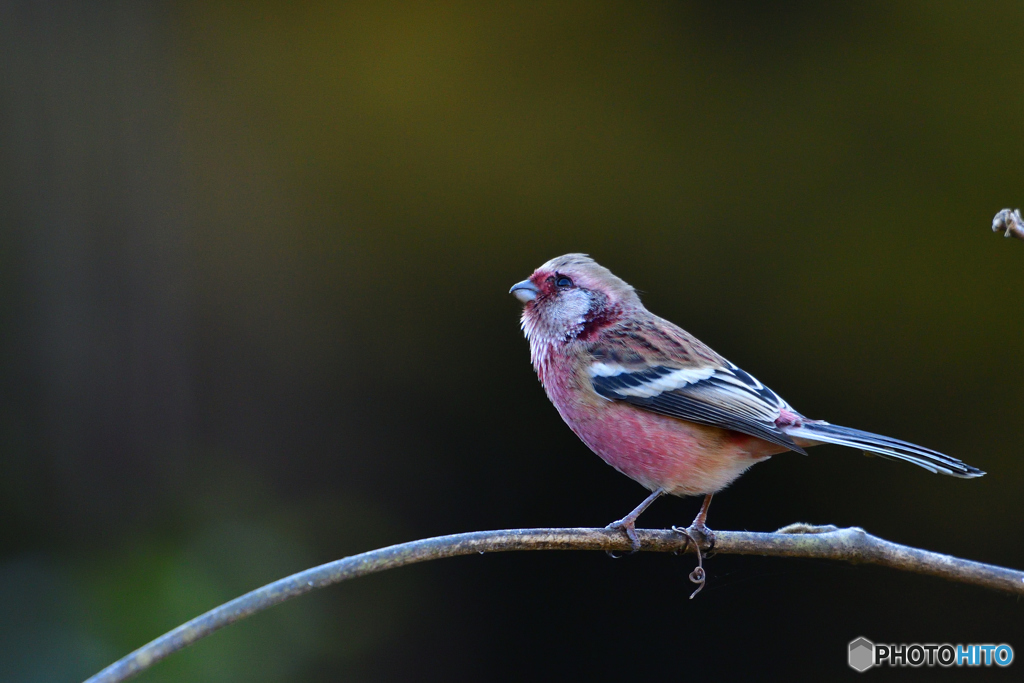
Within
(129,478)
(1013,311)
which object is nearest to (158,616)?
(129,478)

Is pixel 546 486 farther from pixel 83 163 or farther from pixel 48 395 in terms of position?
pixel 83 163

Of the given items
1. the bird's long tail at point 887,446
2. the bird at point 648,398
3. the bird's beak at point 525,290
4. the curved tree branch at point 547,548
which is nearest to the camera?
the curved tree branch at point 547,548

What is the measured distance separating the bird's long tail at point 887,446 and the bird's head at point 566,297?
1.70 ft

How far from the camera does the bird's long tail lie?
57.2 inches

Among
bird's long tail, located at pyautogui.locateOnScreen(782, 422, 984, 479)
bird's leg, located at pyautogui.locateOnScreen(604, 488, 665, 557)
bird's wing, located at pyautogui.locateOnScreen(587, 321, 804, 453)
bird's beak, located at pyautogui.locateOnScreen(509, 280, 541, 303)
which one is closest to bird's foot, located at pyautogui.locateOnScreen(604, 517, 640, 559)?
bird's leg, located at pyautogui.locateOnScreen(604, 488, 665, 557)

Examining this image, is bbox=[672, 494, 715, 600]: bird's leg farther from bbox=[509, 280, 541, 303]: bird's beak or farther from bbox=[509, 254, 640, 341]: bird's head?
bbox=[509, 280, 541, 303]: bird's beak

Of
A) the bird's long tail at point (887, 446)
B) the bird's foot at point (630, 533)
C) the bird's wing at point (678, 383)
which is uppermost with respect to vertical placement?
the bird's wing at point (678, 383)

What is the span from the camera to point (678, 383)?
6.29ft

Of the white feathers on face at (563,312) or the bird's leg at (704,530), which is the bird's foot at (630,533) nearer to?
the bird's leg at (704,530)

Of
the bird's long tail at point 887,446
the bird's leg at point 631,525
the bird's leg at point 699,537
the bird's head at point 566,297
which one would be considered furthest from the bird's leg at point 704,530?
the bird's head at point 566,297

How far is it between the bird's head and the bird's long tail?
1.70 feet

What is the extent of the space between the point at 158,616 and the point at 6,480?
38.3 inches

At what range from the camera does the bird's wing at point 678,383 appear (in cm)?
182

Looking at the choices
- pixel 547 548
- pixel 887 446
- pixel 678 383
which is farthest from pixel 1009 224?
pixel 678 383
